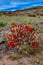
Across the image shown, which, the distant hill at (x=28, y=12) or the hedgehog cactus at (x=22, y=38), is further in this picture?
the distant hill at (x=28, y=12)

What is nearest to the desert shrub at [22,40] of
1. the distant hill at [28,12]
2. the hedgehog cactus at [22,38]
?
the hedgehog cactus at [22,38]

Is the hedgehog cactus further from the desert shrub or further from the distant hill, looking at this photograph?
the distant hill

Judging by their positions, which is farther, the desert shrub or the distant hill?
the distant hill

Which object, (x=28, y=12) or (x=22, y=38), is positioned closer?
(x=22, y=38)

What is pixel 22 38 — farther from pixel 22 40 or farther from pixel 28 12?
pixel 28 12

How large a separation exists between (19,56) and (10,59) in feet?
0.54

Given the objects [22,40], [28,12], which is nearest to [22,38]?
[22,40]

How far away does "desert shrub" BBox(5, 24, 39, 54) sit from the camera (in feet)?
13.8

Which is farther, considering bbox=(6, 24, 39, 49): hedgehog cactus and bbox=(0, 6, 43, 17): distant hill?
bbox=(0, 6, 43, 17): distant hill

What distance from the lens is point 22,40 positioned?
4.28m

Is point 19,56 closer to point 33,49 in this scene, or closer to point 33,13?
point 33,49

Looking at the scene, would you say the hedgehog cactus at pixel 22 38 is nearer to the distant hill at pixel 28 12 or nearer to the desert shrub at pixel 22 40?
the desert shrub at pixel 22 40

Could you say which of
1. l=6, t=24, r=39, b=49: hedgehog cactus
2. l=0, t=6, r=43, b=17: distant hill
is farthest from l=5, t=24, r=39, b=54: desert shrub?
l=0, t=6, r=43, b=17: distant hill

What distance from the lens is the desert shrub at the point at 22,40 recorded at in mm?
4199
